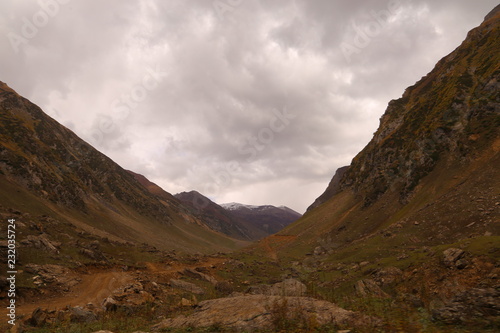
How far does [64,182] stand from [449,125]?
113 metres

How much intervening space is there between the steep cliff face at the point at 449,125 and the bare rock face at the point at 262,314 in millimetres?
50549

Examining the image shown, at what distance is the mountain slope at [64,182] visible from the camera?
7138 cm

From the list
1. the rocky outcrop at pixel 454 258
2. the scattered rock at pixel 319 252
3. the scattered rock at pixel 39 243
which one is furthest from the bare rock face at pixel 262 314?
the scattered rock at pixel 319 252

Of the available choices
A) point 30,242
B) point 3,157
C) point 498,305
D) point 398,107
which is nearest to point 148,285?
point 30,242

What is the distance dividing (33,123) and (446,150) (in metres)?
145

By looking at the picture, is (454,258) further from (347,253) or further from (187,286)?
(347,253)

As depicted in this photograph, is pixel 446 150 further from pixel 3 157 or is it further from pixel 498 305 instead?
pixel 3 157

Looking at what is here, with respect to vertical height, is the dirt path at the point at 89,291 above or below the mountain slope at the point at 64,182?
below

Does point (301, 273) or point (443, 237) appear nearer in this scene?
point (443, 237)

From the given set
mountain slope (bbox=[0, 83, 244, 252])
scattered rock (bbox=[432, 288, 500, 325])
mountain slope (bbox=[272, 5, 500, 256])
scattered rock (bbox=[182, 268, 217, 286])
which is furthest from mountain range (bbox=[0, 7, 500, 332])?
mountain slope (bbox=[0, 83, 244, 252])

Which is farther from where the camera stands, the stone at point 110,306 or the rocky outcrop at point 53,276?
the rocky outcrop at point 53,276

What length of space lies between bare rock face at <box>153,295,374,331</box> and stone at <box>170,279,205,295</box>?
15466 mm

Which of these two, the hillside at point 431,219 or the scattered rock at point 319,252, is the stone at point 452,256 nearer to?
the hillside at point 431,219

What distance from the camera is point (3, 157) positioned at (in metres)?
71.8
